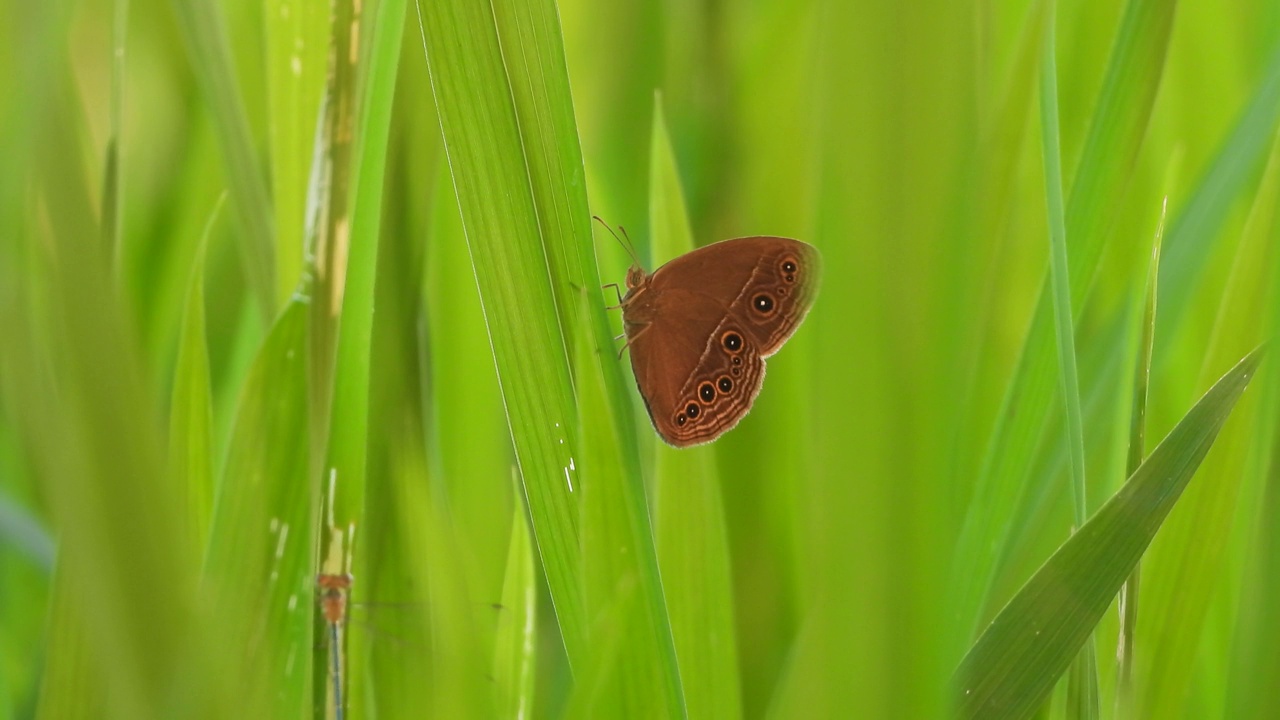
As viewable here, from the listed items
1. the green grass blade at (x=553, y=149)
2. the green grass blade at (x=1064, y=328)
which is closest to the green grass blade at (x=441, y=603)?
the green grass blade at (x=553, y=149)

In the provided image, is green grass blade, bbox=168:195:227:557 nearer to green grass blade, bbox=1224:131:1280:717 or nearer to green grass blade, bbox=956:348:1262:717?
green grass blade, bbox=956:348:1262:717

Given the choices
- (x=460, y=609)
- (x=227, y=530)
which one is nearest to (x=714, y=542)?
(x=460, y=609)

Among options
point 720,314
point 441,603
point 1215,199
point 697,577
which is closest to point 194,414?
point 441,603

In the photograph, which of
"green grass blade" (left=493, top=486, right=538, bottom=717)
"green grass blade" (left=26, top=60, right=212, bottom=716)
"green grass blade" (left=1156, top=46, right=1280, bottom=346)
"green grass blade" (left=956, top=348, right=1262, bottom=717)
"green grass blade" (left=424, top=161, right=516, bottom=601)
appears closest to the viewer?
"green grass blade" (left=26, top=60, right=212, bottom=716)

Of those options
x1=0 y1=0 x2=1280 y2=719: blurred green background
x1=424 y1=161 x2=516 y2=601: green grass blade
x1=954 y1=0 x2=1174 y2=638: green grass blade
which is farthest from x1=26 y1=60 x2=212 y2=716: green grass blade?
x1=424 y1=161 x2=516 y2=601: green grass blade

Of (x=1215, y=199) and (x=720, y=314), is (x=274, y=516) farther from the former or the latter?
(x=1215, y=199)

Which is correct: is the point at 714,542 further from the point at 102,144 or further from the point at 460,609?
the point at 102,144

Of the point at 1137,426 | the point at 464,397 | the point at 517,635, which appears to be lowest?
the point at 517,635

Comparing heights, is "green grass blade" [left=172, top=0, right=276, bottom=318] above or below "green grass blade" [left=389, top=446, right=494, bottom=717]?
above
